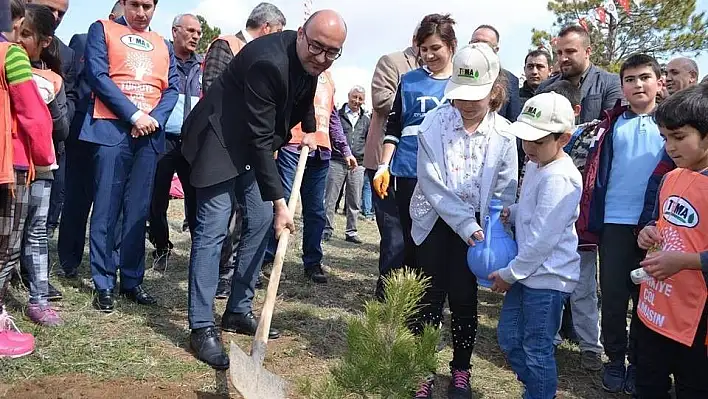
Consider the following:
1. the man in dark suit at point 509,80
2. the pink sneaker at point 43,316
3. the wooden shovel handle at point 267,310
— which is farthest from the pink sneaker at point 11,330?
the man in dark suit at point 509,80

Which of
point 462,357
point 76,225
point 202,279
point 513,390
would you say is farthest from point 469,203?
point 76,225

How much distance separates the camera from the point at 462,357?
335 cm

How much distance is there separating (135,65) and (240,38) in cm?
115

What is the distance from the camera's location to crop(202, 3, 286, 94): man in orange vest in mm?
4816

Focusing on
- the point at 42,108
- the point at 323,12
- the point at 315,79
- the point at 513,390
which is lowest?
the point at 513,390

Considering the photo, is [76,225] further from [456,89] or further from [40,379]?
[456,89]

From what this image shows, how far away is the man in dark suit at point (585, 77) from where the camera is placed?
14.0 ft

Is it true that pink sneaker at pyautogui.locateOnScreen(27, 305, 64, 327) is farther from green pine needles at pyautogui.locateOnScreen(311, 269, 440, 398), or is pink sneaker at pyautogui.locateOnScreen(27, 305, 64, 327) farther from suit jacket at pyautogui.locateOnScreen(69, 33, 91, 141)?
green pine needles at pyautogui.locateOnScreen(311, 269, 440, 398)

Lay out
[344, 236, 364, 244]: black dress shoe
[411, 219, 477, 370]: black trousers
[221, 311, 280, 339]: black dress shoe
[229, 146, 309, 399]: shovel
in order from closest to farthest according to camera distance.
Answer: [229, 146, 309, 399]: shovel → [411, 219, 477, 370]: black trousers → [221, 311, 280, 339]: black dress shoe → [344, 236, 364, 244]: black dress shoe

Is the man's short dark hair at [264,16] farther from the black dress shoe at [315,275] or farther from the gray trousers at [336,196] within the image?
the gray trousers at [336,196]

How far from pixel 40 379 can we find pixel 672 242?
2.80m

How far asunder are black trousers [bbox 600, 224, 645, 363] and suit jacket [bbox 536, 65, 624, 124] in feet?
3.08

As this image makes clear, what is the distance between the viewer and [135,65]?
4285mm

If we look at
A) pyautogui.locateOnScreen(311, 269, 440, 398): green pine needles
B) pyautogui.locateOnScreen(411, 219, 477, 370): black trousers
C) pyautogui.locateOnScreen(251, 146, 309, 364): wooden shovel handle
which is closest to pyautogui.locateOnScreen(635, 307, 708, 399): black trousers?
pyautogui.locateOnScreen(411, 219, 477, 370): black trousers
